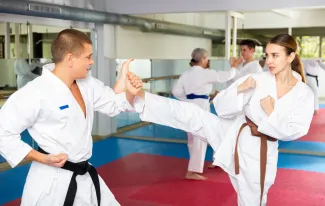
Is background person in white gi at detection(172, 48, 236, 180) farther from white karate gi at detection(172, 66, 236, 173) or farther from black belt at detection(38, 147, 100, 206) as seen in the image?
black belt at detection(38, 147, 100, 206)

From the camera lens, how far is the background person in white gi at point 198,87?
188 inches

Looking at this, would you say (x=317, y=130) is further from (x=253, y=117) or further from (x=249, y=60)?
(x=253, y=117)

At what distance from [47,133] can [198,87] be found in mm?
3076

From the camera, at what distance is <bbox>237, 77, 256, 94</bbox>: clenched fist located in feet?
7.90

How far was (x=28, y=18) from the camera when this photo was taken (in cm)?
543

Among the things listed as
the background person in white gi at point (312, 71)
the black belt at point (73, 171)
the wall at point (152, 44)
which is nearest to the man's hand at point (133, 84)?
the black belt at point (73, 171)

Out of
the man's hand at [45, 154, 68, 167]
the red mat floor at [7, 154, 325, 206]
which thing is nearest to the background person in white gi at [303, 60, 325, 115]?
the red mat floor at [7, 154, 325, 206]

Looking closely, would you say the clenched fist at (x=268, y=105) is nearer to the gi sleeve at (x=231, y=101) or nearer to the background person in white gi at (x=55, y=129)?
the gi sleeve at (x=231, y=101)

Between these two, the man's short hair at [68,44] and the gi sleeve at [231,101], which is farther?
the gi sleeve at [231,101]

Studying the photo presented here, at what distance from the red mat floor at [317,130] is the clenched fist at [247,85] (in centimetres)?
480

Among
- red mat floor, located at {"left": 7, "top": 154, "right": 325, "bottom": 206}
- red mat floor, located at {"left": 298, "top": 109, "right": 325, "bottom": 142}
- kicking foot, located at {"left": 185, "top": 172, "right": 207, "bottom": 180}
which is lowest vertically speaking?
red mat floor, located at {"left": 7, "top": 154, "right": 325, "bottom": 206}

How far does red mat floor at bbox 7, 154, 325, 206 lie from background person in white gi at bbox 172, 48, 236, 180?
8.0 inches

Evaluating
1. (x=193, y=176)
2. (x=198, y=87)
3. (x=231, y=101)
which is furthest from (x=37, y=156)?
(x=198, y=87)

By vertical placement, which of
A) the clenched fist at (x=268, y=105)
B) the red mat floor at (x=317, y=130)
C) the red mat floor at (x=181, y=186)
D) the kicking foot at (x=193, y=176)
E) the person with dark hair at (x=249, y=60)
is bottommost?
the red mat floor at (x=181, y=186)
